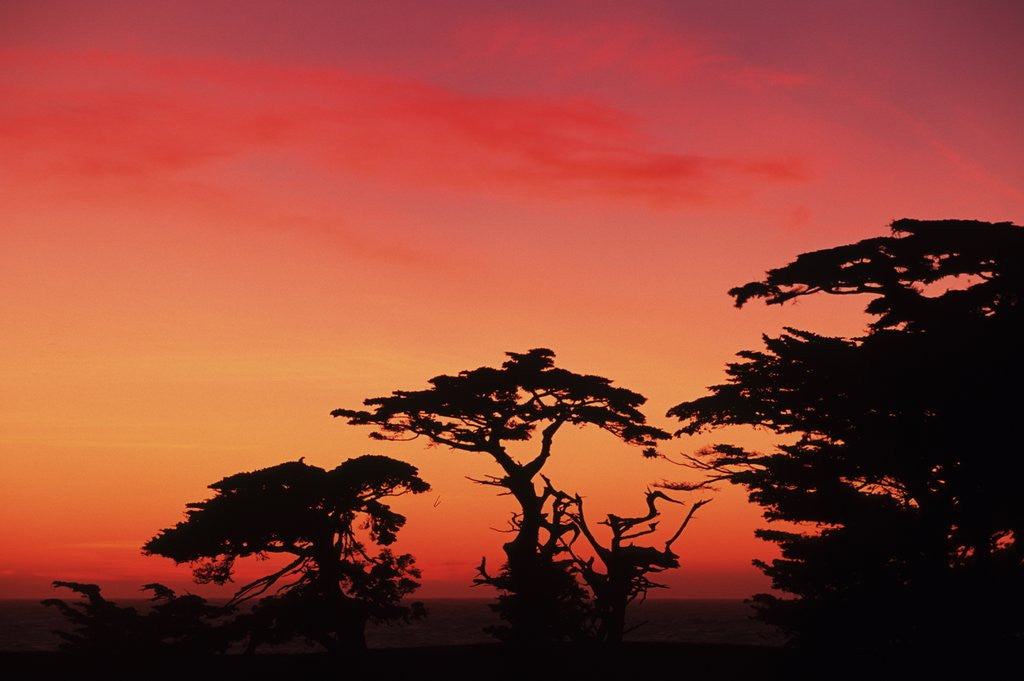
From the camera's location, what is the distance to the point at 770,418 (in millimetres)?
22734

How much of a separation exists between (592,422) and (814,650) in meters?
11.8

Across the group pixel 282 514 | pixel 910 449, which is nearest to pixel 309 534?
pixel 282 514

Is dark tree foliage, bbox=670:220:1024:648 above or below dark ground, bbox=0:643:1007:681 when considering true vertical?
above

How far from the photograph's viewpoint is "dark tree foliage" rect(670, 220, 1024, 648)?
17.4 m

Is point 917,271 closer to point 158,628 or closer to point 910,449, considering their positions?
point 910,449

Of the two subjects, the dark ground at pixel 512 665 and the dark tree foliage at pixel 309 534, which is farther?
the dark tree foliage at pixel 309 534

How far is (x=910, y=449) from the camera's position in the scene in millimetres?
18125

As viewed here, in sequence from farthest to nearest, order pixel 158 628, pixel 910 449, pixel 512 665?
pixel 158 628 → pixel 512 665 → pixel 910 449

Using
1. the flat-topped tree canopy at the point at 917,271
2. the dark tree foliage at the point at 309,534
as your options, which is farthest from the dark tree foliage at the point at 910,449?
the dark tree foliage at the point at 309,534

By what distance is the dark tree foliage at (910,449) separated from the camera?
1742 cm

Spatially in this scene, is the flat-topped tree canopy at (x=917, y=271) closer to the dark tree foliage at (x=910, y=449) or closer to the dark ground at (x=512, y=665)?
the dark tree foliage at (x=910, y=449)

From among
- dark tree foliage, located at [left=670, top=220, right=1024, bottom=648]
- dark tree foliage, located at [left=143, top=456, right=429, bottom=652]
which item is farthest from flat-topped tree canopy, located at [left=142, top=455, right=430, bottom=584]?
dark tree foliage, located at [left=670, top=220, right=1024, bottom=648]

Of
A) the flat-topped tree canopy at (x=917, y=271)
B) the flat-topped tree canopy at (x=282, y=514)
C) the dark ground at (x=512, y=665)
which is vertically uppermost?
the flat-topped tree canopy at (x=917, y=271)

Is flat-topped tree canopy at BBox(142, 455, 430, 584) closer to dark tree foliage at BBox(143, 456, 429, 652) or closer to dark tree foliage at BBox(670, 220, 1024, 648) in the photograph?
dark tree foliage at BBox(143, 456, 429, 652)
